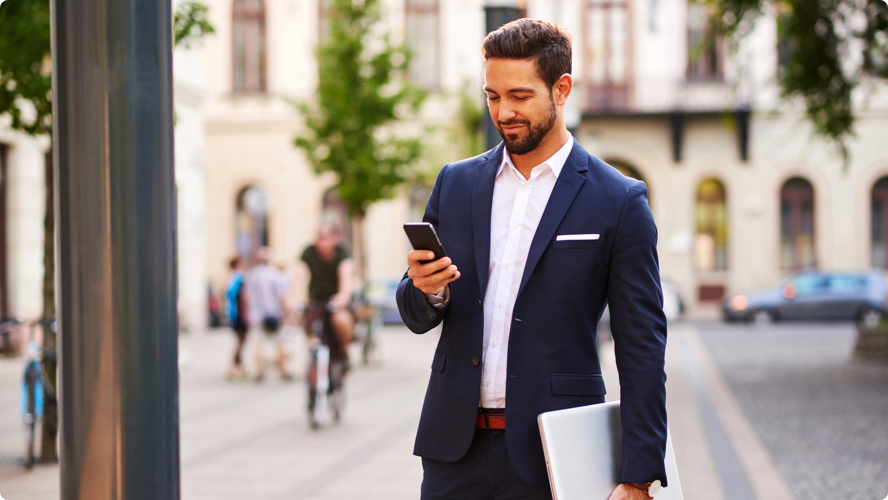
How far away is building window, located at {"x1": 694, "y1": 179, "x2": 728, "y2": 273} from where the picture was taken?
3116 cm

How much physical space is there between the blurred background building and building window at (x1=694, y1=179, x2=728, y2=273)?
0.03m

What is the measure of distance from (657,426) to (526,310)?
396 mm

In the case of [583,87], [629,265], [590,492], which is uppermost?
[583,87]

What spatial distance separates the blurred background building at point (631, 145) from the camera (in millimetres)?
30328

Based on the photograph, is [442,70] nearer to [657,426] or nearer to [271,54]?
[271,54]

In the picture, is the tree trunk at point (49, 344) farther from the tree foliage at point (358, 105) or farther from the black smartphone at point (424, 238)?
the tree foliage at point (358, 105)

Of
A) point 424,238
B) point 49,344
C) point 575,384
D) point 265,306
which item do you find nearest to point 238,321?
point 265,306

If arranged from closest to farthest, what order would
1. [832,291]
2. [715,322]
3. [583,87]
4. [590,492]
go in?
[590,492] → [832,291] → [715,322] → [583,87]

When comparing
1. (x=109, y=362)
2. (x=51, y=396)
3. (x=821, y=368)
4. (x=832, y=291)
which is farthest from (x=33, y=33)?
(x=832, y=291)

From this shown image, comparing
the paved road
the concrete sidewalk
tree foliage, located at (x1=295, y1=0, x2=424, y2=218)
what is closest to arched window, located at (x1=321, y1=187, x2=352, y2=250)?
tree foliage, located at (x1=295, y1=0, x2=424, y2=218)

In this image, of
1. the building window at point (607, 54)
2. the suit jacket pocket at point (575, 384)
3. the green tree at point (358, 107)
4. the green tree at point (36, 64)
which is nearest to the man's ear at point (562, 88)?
the suit jacket pocket at point (575, 384)

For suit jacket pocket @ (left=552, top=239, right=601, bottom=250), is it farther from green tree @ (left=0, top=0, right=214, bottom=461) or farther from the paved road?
green tree @ (left=0, top=0, right=214, bottom=461)

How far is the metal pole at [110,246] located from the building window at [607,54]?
29301 mm

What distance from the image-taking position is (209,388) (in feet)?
42.5
